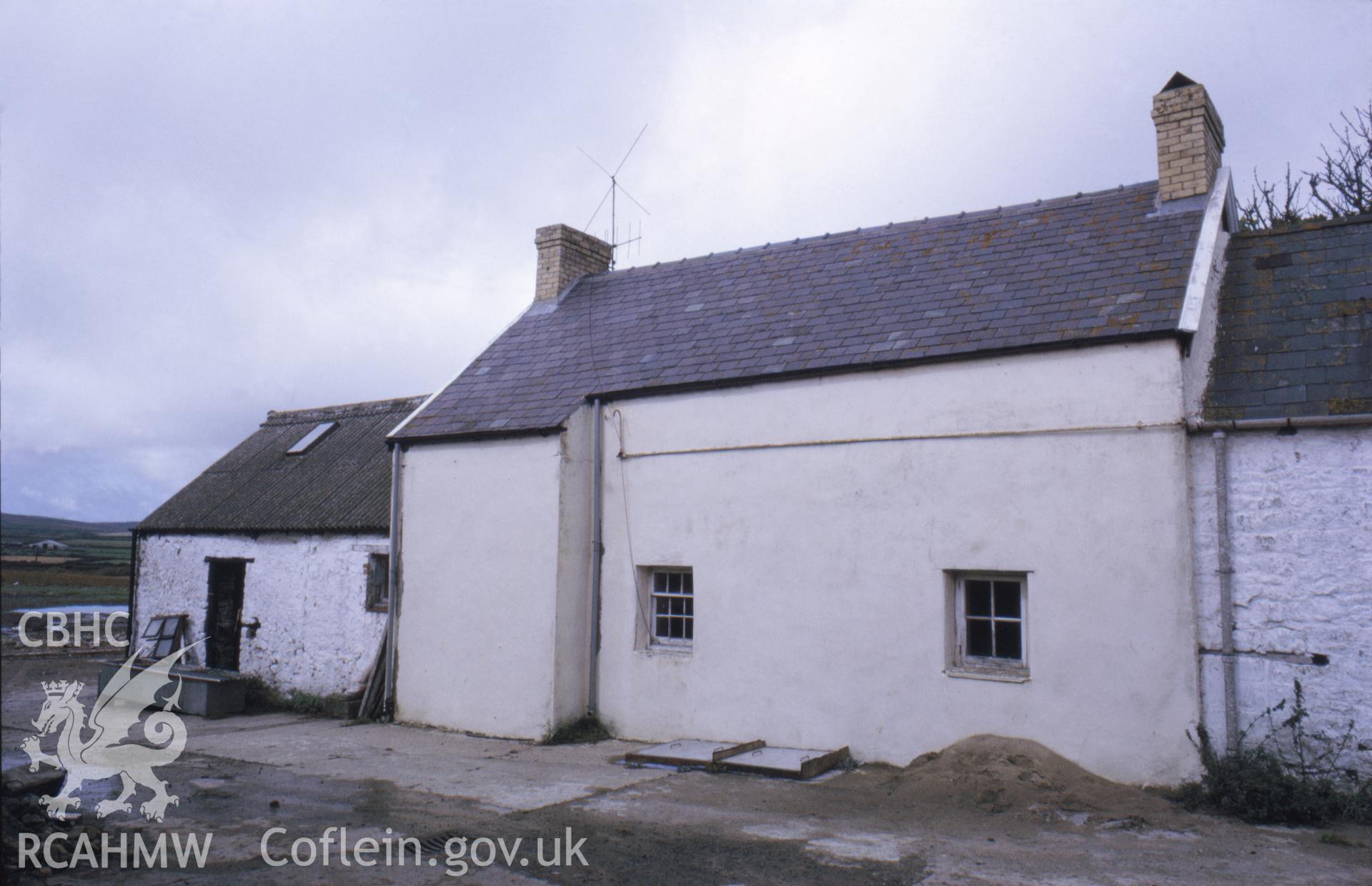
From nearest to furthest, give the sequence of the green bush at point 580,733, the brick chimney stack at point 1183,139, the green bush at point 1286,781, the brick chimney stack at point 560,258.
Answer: the green bush at point 1286,781 → the brick chimney stack at point 1183,139 → the green bush at point 580,733 → the brick chimney stack at point 560,258

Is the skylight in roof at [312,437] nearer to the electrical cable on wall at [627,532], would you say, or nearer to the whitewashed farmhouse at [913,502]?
the whitewashed farmhouse at [913,502]

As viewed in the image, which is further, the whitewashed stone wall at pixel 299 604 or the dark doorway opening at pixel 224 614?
the dark doorway opening at pixel 224 614

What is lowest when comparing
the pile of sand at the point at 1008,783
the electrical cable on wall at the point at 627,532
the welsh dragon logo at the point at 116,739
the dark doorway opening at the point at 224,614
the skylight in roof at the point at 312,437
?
the welsh dragon logo at the point at 116,739

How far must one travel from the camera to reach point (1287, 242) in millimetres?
11164

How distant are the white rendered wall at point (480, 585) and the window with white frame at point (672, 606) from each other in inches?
50.1

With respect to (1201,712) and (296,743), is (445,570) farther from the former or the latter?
(1201,712)

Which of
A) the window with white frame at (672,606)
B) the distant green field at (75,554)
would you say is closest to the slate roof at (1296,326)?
the window with white frame at (672,606)

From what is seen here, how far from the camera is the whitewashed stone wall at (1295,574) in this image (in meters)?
8.34

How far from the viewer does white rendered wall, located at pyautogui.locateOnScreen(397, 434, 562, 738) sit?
12312mm

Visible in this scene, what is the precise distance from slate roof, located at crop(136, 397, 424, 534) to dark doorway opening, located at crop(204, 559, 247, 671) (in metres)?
0.78

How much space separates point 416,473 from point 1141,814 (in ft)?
32.9

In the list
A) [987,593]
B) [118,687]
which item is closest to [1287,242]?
[987,593]

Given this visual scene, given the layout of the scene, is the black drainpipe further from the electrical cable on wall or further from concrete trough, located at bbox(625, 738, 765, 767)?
concrete trough, located at bbox(625, 738, 765, 767)

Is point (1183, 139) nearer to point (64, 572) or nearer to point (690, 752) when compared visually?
point (690, 752)
